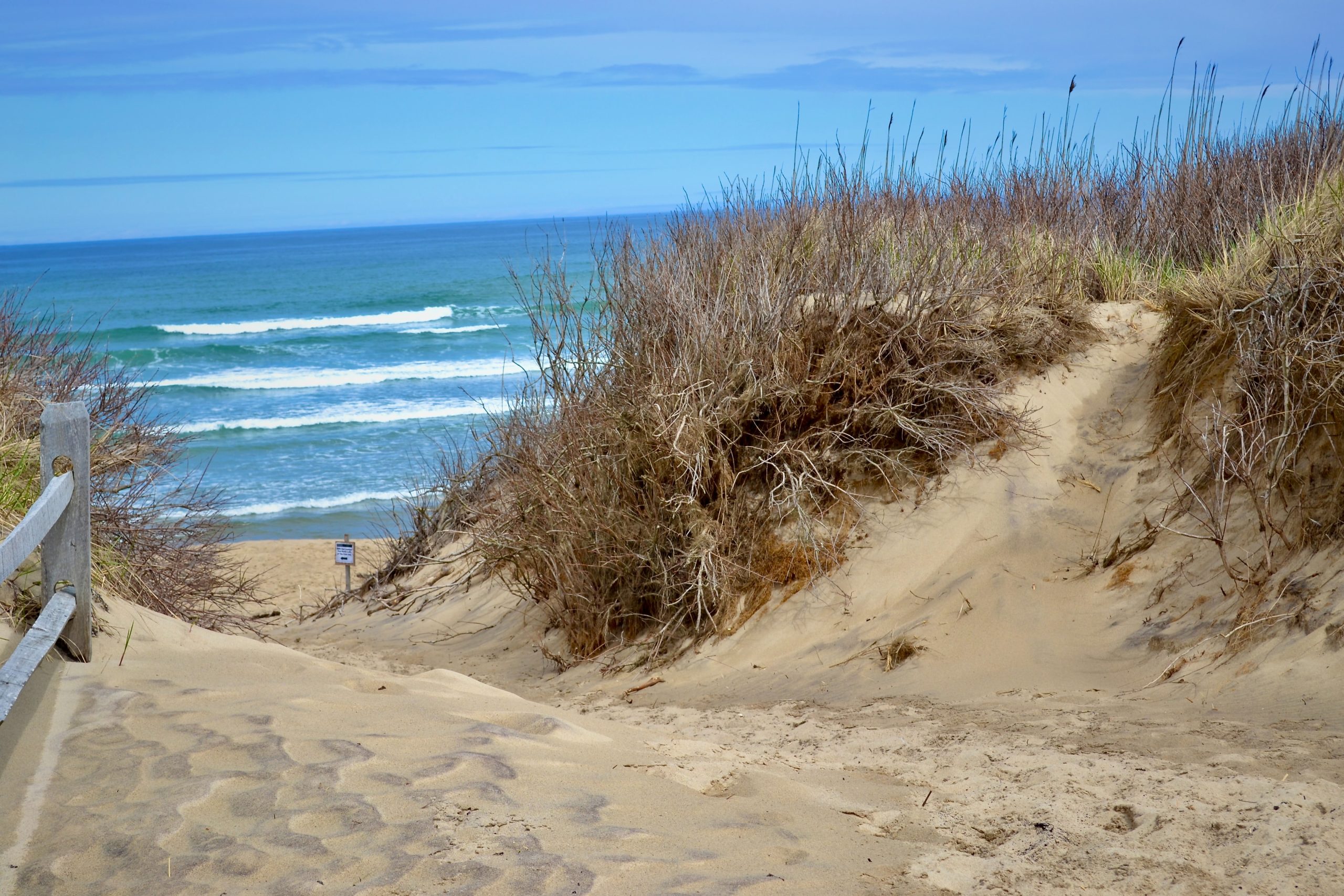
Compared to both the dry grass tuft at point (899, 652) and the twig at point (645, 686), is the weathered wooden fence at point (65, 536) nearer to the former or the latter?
the twig at point (645, 686)

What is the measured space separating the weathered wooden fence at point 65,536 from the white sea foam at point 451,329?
2906cm

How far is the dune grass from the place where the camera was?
5.63m

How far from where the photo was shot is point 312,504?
48.7 ft

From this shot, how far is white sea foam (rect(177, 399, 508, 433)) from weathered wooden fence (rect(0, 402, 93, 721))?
49.4 feet

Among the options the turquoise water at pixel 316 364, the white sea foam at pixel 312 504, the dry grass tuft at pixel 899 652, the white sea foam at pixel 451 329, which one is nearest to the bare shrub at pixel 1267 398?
the dry grass tuft at pixel 899 652

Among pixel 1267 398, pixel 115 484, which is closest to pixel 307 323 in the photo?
pixel 115 484

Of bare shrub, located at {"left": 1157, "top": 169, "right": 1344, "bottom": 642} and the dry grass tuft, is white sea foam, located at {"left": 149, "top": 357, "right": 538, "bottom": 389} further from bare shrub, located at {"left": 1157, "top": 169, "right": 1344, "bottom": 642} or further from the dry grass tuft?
the dry grass tuft

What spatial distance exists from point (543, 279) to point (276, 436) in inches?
574

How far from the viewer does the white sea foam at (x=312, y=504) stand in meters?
14.5

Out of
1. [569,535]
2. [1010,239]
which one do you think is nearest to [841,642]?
[569,535]

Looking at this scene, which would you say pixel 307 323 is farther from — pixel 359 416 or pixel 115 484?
pixel 115 484

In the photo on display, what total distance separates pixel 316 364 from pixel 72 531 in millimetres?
24967

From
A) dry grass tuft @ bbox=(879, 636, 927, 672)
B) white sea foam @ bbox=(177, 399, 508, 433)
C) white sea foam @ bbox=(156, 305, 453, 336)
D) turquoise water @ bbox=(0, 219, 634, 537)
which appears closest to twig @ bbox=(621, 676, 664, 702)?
dry grass tuft @ bbox=(879, 636, 927, 672)

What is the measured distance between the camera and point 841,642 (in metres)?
5.18
